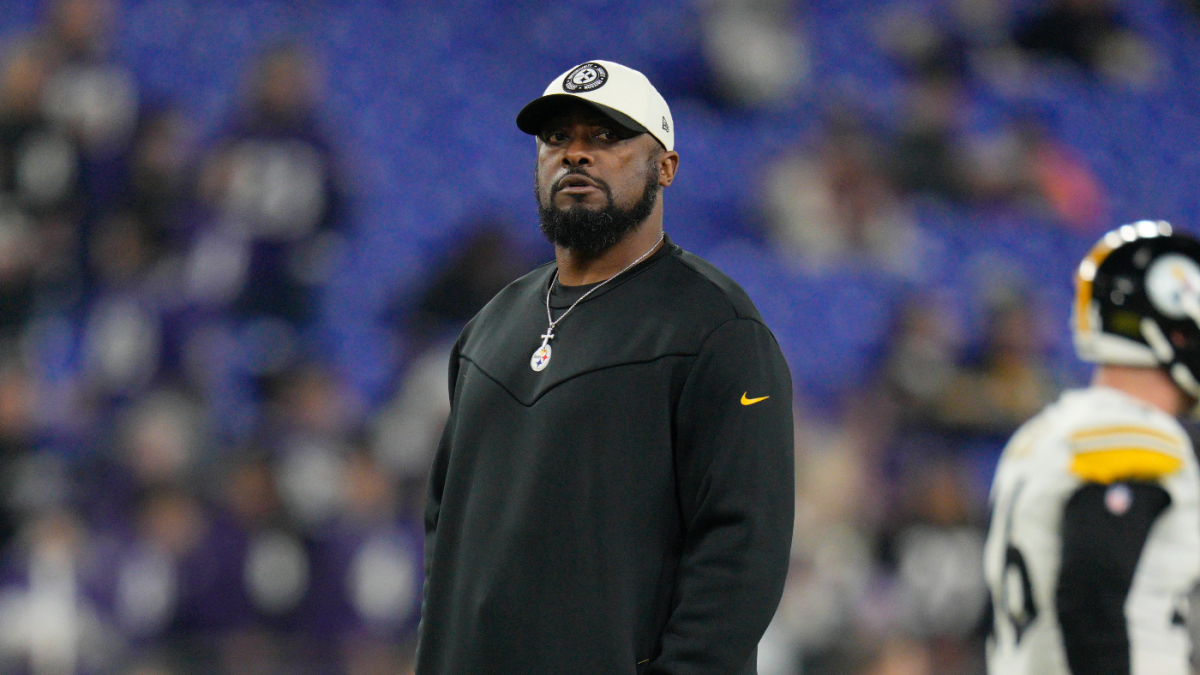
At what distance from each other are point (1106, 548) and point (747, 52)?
7.61 meters

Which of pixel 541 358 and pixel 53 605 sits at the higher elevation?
pixel 541 358

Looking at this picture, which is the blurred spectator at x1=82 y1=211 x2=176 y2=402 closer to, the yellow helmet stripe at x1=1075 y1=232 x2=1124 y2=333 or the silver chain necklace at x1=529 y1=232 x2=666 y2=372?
the yellow helmet stripe at x1=1075 y1=232 x2=1124 y2=333

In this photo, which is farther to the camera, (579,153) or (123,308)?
(123,308)

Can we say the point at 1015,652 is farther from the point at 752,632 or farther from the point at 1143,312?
the point at 752,632

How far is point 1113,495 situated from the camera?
321 cm

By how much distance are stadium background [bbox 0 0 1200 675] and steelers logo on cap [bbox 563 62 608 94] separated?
4102 millimetres

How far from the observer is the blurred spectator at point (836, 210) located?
31.6 ft

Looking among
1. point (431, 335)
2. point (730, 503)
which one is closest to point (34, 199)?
point (431, 335)

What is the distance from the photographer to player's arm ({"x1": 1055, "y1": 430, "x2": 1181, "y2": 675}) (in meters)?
3.16

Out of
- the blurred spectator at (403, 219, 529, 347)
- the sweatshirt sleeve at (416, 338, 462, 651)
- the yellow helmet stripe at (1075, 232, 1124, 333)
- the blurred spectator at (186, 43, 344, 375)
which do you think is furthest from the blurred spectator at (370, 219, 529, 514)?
the sweatshirt sleeve at (416, 338, 462, 651)

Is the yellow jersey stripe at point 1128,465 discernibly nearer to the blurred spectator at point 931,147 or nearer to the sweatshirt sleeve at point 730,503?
the sweatshirt sleeve at point 730,503

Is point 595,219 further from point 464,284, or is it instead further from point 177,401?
point 464,284

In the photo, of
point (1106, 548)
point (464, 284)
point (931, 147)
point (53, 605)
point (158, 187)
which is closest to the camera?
point (1106, 548)

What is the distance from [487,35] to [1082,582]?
7894 mm
